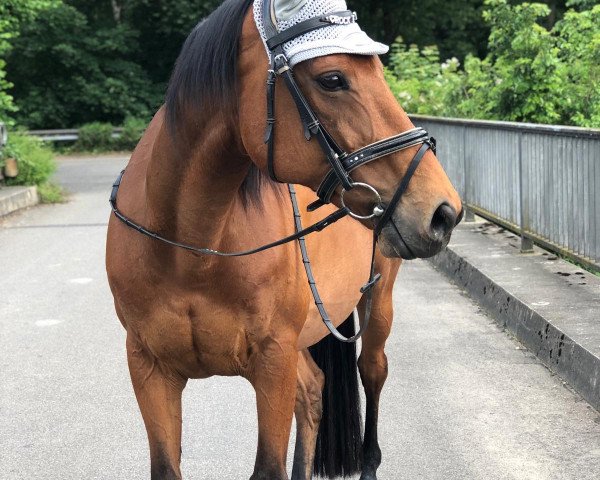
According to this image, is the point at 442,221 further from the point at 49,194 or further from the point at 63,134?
the point at 63,134

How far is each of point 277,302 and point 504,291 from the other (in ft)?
16.2

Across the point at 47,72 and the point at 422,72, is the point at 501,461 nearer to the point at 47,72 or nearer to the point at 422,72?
the point at 422,72

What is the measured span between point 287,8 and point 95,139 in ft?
107

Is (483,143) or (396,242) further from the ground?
(396,242)

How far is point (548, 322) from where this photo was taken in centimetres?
695

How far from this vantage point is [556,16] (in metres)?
39.8

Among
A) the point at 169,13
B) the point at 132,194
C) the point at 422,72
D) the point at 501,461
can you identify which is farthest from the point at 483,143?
the point at 169,13

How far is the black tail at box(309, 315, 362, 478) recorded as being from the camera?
5059 millimetres

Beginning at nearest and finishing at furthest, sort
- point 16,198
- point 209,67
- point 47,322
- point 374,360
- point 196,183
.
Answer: point 209,67, point 196,183, point 374,360, point 47,322, point 16,198

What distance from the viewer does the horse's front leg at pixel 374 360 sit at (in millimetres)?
5074

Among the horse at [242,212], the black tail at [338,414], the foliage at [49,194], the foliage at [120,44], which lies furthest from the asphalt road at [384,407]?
A: the foliage at [120,44]

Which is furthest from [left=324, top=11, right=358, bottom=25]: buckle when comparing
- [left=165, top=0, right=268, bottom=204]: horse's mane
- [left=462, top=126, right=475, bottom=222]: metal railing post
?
[left=462, top=126, right=475, bottom=222]: metal railing post

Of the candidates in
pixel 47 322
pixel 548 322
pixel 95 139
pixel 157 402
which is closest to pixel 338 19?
pixel 157 402

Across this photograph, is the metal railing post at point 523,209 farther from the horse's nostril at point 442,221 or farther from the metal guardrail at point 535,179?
the horse's nostril at point 442,221
